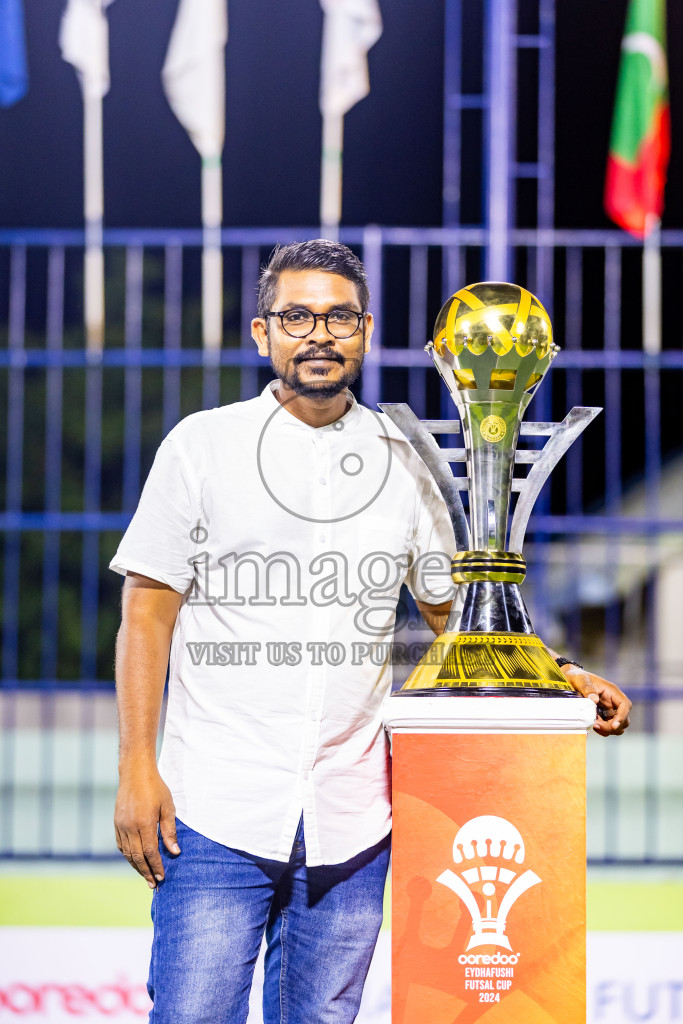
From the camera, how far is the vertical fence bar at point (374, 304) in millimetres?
2758

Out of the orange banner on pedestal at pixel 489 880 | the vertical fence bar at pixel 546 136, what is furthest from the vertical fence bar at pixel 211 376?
the orange banner on pedestal at pixel 489 880

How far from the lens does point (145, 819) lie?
115cm

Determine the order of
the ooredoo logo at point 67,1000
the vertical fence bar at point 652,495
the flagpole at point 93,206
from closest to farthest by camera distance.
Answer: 1. the ooredoo logo at point 67,1000
2. the vertical fence bar at point 652,495
3. the flagpole at point 93,206

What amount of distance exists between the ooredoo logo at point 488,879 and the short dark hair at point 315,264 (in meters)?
0.57

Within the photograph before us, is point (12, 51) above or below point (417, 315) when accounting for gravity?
above

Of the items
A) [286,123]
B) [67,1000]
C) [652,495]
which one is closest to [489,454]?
[67,1000]

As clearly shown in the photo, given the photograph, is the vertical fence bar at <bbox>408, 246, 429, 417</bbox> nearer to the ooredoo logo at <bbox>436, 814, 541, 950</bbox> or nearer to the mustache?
the mustache

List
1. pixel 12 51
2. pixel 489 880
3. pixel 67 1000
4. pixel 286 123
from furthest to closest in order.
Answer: pixel 286 123, pixel 12 51, pixel 67 1000, pixel 489 880

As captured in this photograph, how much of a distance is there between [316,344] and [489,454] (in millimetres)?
225

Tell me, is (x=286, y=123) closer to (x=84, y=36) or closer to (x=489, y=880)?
(x=84, y=36)

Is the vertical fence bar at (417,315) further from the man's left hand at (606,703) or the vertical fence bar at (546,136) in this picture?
the man's left hand at (606,703)

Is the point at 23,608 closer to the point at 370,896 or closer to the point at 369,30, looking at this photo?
the point at 369,30

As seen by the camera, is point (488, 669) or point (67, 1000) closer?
point (488, 669)

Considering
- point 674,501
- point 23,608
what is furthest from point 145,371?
point 674,501
